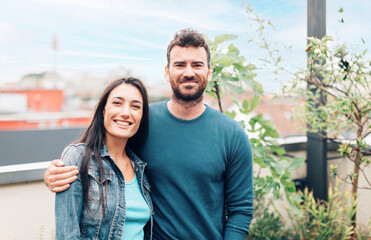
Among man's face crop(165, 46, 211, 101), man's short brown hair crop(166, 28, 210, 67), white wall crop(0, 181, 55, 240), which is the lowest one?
white wall crop(0, 181, 55, 240)

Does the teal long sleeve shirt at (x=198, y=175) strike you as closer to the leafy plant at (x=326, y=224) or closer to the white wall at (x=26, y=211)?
the white wall at (x=26, y=211)

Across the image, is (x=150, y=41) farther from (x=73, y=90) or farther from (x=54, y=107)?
(x=54, y=107)

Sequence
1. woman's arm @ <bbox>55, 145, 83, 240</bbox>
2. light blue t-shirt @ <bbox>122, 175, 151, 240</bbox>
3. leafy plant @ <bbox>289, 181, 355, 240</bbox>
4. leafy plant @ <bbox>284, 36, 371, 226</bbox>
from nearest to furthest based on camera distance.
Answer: woman's arm @ <bbox>55, 145, 83, 240</bbox> → light blue t-shirt @ <bbox>122, 175, 151, 240</bbox> → leafy plant @ <bbox>284, 36, 371, 226</bbox> → leafy plant @ <bbox>289, 181, 355, 240</bbox>

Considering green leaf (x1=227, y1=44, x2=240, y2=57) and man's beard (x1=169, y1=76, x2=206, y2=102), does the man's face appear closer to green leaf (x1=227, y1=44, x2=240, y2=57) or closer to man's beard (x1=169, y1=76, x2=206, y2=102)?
man's beard (x1=169, y1=76, x2=206, y2=102)

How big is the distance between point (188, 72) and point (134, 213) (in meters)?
0.64

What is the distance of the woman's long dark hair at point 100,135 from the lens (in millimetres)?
1068

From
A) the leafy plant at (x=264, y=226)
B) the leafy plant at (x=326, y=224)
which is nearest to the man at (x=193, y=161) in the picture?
the leafy plant at (x=264, y=226)

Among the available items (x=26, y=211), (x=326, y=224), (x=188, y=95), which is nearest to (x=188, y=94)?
(x=188, y=95)

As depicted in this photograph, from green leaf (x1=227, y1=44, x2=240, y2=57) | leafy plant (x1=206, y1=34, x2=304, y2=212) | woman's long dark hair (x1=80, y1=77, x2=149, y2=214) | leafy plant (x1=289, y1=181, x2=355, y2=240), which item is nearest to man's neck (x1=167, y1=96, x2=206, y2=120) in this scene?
woman's long dark hair (x1=80, y1=77, x2=149, y2=214)

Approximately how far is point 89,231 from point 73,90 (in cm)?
219

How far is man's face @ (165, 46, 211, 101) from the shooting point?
1353 millimetres

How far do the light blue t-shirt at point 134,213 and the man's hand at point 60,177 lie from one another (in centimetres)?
25

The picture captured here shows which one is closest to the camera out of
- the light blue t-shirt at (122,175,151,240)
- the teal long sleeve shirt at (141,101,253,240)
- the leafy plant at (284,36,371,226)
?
the light blue t-shirt at (122,175,151,240)

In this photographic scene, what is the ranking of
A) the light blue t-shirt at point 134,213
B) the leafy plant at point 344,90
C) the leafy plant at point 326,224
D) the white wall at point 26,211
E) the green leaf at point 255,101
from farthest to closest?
the leafy plant at point 326,224 → the green leaf at point 255,101 → the white wall at point 26,211 → the leafy plant at point 344,90 → the light blue t-shirt at point 134,213
